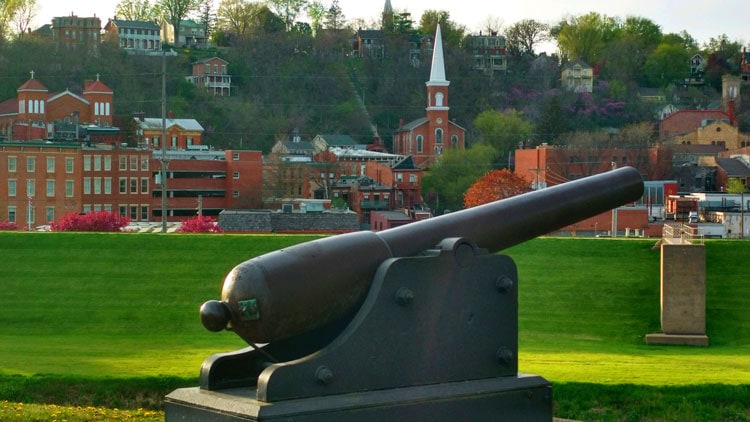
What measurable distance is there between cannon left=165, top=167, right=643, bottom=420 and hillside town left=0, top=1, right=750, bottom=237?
39.9m

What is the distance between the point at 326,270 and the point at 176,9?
116m

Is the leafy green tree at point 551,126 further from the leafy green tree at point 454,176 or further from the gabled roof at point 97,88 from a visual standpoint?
the gabled roof at point 97,88

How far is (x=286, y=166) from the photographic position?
2938 inches

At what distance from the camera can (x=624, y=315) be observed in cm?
2073

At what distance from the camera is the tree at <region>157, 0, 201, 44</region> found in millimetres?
119688

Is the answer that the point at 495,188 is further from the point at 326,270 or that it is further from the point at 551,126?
the point at 326,270

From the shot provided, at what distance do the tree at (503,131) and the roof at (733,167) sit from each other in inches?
505

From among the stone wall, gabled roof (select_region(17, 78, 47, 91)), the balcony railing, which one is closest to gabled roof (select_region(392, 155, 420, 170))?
the balcony railing

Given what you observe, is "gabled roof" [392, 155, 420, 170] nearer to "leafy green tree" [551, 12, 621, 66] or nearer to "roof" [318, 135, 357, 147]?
"roof" [318, 135, 357, 147]

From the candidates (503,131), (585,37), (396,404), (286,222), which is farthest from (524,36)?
(396,404)

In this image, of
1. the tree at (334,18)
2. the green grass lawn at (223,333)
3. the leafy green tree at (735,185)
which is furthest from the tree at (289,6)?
the green grass lawn at (223,333)

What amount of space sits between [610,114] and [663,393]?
310 ft

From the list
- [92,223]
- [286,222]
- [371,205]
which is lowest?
[286,222]

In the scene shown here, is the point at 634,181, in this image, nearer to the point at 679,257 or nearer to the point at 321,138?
the point at 679,257
